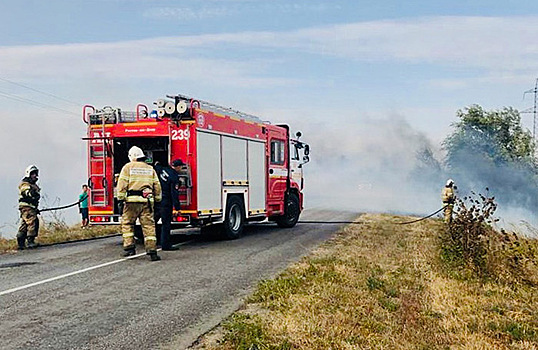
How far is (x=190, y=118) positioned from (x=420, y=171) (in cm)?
3416

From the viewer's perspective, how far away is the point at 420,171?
43.3 meters

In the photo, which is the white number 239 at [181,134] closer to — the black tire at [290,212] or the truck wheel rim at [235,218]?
the truck wheel rim at [235,218]

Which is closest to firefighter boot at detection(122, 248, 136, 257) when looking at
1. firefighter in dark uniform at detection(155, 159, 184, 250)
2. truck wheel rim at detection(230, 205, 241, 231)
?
firefighter in dark uniform at detection(155, 159, 184, 250)

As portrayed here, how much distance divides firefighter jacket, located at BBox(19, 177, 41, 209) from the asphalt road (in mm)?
959

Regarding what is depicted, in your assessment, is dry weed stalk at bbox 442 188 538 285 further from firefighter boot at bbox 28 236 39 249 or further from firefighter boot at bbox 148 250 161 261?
firefighter boot at bbox 28 236 39 249

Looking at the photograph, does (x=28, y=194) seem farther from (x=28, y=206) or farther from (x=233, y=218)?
(x=233, y=218)

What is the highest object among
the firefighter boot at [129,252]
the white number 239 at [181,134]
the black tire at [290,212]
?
the white number 239 at [181,134]

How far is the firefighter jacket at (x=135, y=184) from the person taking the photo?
32.9 ft

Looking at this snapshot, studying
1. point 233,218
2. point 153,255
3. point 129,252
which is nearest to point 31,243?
point 129,252

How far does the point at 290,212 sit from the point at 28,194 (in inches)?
299

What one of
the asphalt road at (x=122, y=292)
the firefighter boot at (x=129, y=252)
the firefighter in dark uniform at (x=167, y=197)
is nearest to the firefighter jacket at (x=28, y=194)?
the asphalt road at (x=122, y=292)

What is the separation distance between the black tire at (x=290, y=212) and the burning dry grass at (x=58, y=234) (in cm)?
460

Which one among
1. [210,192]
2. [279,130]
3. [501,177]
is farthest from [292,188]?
[501,177]

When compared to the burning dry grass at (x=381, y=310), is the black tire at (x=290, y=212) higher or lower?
higher
